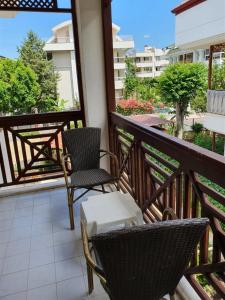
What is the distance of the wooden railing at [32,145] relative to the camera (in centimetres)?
298

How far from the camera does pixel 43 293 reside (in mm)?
1527

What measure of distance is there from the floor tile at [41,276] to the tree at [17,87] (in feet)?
6.43

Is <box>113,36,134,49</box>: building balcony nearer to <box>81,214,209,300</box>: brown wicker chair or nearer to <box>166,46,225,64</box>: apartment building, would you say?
<box>81,214,209,300</box>: brown wicker chair

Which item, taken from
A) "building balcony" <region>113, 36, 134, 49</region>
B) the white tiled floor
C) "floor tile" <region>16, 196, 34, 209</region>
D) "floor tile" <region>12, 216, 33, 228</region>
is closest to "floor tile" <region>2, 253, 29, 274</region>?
the white tiled floor

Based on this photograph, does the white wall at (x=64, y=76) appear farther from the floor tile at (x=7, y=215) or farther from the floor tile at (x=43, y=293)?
the floor tile at (x=43, y=293)

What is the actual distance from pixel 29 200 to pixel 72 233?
36.8 inches

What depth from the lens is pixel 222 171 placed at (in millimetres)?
983

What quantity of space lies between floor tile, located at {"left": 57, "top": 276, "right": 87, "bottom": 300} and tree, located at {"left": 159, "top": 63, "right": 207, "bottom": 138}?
20.7ft

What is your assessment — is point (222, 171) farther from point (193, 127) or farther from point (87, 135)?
point (193, 127)

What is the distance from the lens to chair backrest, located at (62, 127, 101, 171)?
2455mm

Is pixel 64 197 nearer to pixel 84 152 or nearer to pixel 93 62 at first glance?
pixel 84 152

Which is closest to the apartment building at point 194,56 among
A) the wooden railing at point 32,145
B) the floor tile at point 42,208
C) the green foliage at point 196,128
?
the green foliage at point 196,128

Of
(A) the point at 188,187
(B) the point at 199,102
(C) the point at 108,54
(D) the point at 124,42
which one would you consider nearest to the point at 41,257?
(A) the point at 188,187

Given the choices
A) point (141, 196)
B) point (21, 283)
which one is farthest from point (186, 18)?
point (21, 283)
